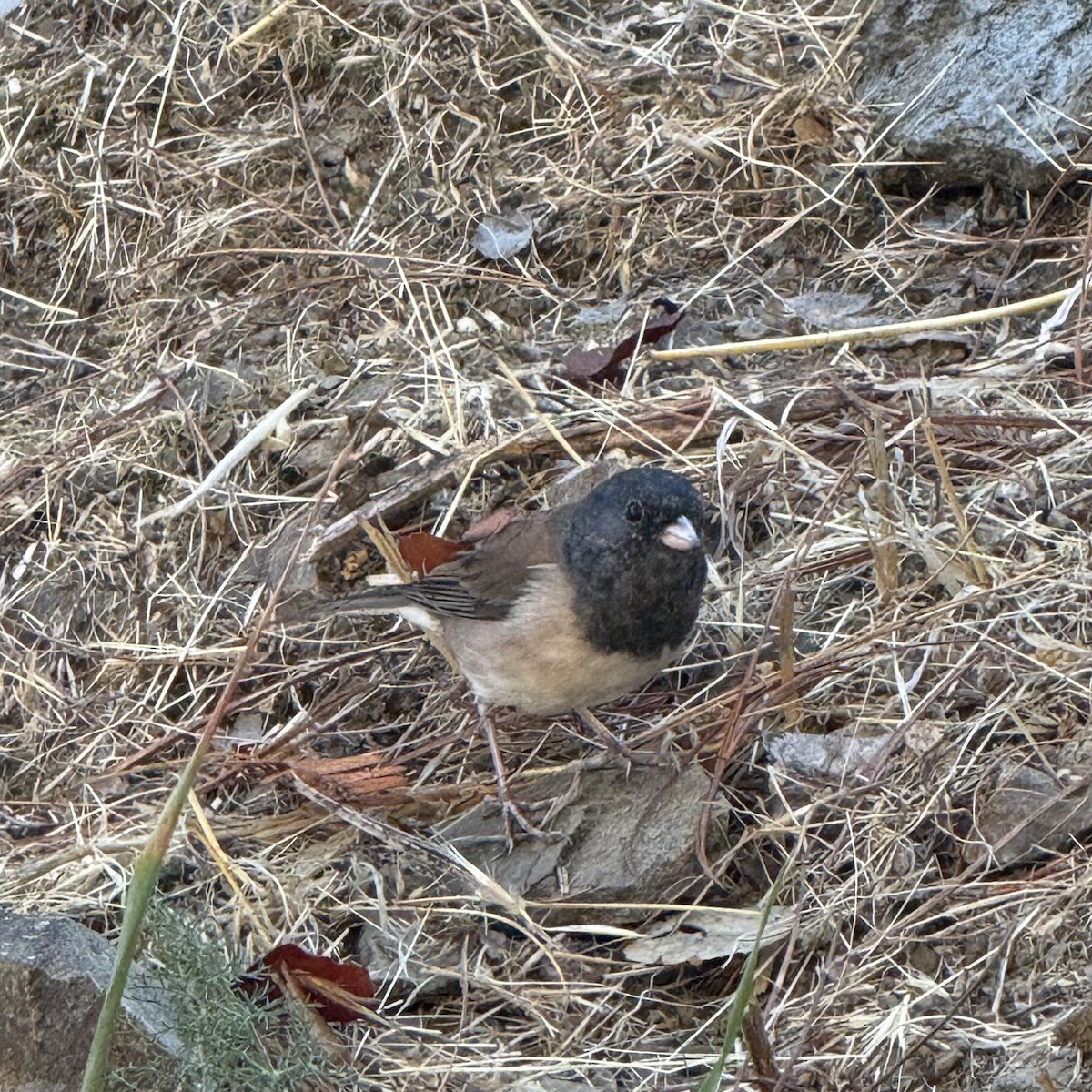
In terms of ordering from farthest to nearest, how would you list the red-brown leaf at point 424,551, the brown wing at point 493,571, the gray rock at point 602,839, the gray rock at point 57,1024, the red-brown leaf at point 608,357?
the red-brown leaf at point 608,357
the red-brown leaf at point 424,551
the brown wing at point 493,571
the gray rock at point 602,839
the gray rock at point 57,1024

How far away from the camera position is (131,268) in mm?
4238

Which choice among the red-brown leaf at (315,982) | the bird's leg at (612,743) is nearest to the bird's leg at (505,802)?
the bird's leg at (612,743)

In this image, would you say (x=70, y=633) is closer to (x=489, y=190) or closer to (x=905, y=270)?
(x=489, y=190)

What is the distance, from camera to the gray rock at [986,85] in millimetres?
3785

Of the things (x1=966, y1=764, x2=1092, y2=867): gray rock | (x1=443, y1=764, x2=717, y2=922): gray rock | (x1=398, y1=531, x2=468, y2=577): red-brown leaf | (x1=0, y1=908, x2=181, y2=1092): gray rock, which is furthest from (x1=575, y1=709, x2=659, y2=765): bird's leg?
(x1=0, y1=908, x2=181, y2=1092): gray rock

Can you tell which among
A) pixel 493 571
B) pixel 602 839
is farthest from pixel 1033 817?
pixel 493 571

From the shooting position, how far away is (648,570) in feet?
9.52

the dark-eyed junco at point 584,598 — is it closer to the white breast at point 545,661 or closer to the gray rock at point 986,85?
the white breast at point 545,661

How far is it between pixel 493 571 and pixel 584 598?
28 cm

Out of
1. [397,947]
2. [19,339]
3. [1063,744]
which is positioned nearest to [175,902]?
[397,947]

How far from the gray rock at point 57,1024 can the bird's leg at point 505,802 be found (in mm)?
814

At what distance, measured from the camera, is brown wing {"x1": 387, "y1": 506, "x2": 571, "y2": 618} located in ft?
10.3

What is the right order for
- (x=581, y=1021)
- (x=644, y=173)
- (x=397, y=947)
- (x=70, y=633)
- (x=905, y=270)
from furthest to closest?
(x=644, y=173) < (x=905, y=270) < (x=70, y=633) < (x=397, y=947) < (x=581, y=1021)

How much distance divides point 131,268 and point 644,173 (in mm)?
1453
